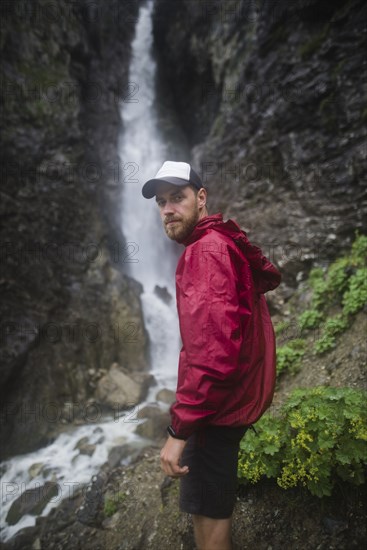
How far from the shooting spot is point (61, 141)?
1126 centimetres

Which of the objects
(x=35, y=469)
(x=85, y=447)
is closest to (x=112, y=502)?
(x=85, y=447)

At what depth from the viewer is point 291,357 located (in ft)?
18.2

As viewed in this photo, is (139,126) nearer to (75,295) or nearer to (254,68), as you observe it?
(254,68)

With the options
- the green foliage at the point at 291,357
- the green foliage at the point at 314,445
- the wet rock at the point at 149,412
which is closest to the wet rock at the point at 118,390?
the wet rock at the point at 149,412

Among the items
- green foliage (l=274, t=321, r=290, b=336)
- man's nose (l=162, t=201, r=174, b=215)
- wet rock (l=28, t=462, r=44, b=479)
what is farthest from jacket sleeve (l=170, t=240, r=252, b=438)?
wet rock (l=28, t=462, r=44, b=479)

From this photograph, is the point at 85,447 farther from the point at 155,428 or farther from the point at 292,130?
the point at 292,130

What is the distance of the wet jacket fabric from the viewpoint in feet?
5.33

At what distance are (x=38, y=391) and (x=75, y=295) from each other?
344 centimetres

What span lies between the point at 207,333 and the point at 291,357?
14.9 ft

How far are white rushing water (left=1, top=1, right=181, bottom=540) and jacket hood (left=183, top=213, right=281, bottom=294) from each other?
6430mm

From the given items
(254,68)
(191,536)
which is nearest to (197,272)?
(191,536)

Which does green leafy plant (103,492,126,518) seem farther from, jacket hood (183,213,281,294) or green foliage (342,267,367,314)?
green foliage (342,267,367,314)

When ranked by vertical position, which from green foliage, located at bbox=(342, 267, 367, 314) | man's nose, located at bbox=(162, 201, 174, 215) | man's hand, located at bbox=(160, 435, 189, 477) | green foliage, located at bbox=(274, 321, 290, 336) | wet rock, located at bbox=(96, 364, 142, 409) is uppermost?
man's nose, located at bbox=(162, 201, 174, 215)

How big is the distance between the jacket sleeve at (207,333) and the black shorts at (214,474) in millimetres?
256
